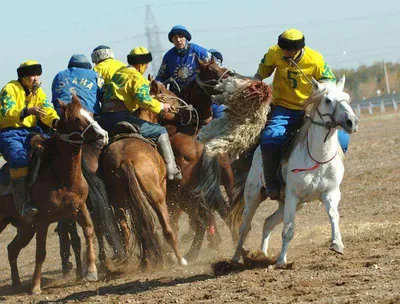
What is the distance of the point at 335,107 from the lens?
341 inches

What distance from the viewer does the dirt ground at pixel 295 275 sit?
768 centimetres

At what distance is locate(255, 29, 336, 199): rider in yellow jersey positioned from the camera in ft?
30.9

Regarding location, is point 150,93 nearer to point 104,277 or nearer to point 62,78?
point 62,78

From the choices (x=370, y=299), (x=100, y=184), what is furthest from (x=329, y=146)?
(x=100, y=184)

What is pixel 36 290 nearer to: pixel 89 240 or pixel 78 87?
pixel 89 240

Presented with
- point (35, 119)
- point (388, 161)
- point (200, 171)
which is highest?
point (35, 119)

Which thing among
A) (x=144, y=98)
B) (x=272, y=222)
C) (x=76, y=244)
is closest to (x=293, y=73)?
(x=272, y=222)

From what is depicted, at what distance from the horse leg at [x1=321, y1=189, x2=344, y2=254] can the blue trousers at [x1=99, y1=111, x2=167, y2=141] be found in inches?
120

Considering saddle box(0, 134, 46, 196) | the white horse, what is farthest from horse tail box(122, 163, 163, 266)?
the white horse

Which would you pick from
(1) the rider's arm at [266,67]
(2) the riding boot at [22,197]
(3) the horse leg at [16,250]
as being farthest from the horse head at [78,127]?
(1) the rider's arm at [266,67]

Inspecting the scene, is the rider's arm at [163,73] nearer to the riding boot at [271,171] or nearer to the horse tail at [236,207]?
the horse tail at [236,207]

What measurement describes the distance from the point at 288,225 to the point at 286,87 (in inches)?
61.5

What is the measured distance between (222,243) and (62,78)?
3.23 m

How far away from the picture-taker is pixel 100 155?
1108cm
